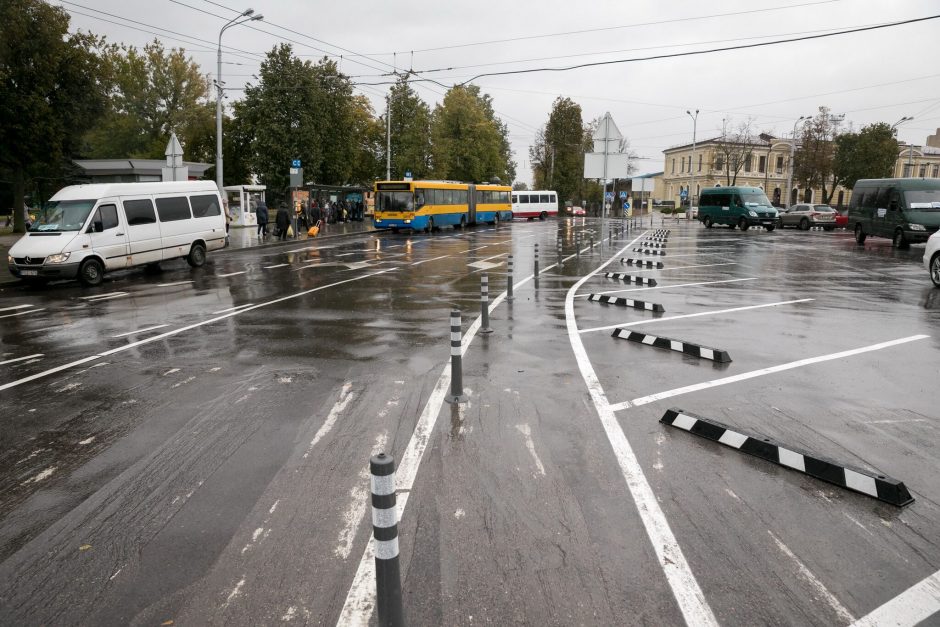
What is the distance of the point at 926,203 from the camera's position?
25.0 metres

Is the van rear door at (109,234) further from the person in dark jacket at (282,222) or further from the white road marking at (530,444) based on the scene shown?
the white road marking at (530,444)

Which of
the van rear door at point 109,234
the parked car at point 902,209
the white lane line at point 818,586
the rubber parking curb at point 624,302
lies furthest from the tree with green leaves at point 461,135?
the white lane line at point 818,586

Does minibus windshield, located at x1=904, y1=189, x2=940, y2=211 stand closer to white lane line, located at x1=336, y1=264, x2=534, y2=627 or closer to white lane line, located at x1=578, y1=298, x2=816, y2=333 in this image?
white lane line, located at x1=578, y1=298, x2=816, y2=333

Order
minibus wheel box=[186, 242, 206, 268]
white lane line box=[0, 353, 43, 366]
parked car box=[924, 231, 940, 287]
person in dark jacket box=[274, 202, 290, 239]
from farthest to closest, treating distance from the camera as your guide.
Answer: person in dark jacket box=[274, 202, 290, 239] < minibus wheel box=[186, 242, 206, 268] < parked car box=[924, 231, 940, 287] < white lane line box=[0, 353, 43, 366]

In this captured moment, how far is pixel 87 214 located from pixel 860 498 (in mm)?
17075

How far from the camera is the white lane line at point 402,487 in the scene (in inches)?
124

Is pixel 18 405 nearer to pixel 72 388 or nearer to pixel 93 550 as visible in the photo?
pixel 72 388

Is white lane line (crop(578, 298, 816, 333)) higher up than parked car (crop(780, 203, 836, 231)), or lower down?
lower down

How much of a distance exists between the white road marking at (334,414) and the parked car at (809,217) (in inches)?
1843

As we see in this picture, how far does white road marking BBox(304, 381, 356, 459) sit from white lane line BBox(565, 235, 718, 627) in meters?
2.38

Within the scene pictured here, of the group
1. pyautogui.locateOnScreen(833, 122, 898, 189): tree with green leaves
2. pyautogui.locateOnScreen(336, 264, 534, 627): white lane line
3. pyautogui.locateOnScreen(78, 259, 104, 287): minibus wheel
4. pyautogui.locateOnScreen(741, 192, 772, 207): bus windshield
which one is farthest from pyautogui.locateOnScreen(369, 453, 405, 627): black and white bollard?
pyautogui.locateOnScreen(833, 122, 898, 189): tree with green leaves

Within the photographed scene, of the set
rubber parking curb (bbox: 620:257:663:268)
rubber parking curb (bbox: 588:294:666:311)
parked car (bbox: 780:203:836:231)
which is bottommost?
rubber parking curb (bbox: 588:294:666:311)

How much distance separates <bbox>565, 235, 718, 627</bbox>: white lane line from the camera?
318cm

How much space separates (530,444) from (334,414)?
189 centimetres
